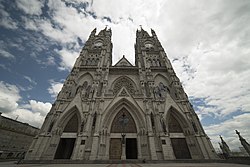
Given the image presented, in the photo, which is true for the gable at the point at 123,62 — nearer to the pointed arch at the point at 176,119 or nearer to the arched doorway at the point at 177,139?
the pointed arch at the point at 176,119

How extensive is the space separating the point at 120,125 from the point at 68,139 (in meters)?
7.91

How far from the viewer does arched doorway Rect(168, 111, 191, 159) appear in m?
15.1

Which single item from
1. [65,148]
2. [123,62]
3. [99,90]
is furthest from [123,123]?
[123,62]

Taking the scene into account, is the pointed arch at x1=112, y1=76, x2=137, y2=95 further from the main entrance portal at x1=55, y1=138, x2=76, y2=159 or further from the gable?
the main entrance portal at x1=55, y1=138, x2=76, y2=159

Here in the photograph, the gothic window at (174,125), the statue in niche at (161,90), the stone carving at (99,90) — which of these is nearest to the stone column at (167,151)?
the gothic window at (174,125)

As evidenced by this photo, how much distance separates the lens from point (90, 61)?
25969 mm

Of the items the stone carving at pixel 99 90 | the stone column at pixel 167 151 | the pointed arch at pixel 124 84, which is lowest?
the stone column at pixel 167 151

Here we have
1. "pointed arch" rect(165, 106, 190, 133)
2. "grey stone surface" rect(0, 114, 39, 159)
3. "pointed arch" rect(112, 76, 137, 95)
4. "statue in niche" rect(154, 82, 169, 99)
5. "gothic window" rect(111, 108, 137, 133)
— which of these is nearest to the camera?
"gothic window" rect(111, 108, 137, 133)

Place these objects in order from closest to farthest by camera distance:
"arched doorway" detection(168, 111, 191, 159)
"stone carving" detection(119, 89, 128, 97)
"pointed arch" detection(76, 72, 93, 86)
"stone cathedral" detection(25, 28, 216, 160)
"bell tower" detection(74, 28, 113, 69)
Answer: "stone cathedral" detection(25, 28, 216, 160), "arched doorway" detection(168, 111, 191, 159), "stone carving" detection(119, 89, 128, 97), "pointed arch" detection(76, 72, 93, 86), "bell tower" detection(74, 28, 113, 69)

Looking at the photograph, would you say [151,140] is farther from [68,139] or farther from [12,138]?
[12,138]

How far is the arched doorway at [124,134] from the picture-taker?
1514 cm

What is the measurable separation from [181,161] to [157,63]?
62.7ft

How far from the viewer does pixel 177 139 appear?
16031mm

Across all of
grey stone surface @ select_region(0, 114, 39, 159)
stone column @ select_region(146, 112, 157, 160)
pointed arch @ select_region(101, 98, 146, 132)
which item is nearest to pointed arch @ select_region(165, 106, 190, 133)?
stone column @ select_region(146, 112, 157, 160)
